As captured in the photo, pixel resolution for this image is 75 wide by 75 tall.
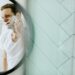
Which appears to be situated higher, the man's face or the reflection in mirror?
the man's face

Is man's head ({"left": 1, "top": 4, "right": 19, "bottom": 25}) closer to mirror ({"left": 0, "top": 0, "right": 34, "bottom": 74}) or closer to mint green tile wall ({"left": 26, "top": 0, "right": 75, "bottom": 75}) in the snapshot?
mirror ({"left": 0, "top": 0, "right": 34, "bottom": 74})

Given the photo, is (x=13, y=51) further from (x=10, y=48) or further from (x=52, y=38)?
(x=52, y=38)

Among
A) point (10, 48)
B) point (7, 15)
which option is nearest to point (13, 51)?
point (10, 48)

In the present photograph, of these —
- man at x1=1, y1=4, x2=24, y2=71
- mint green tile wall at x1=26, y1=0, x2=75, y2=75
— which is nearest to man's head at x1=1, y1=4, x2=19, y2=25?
man at x1=1, y1=4, x2=24, y2=71

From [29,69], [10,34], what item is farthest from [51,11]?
[29,69]

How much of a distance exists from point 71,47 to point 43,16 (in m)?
0.28

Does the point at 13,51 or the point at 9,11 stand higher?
the point at 9,11

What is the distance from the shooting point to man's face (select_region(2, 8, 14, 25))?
0.87 meters

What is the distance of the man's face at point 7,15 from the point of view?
2.86 feet

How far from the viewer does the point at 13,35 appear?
0.87 metres

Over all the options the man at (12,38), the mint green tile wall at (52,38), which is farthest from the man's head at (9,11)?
the mint green tile wall at (52,38)

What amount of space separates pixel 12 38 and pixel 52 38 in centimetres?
27

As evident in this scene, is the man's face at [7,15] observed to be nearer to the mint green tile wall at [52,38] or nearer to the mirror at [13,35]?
the mirror at [13,35]

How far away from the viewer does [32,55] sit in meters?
0.88
